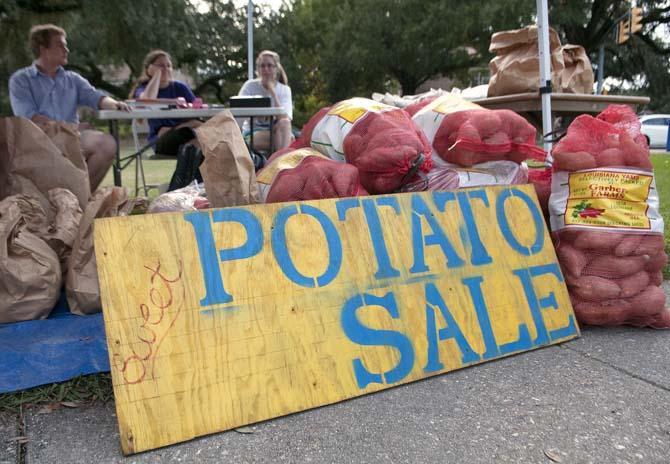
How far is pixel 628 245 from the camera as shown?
7.97 ft

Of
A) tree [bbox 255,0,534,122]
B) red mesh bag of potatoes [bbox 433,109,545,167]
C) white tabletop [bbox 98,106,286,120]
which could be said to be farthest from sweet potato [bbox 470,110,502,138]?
tree [bbox 255,0,534,122]

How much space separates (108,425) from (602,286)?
212 centimetres

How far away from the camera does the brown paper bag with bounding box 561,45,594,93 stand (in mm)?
3832

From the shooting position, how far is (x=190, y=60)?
46.0 feet

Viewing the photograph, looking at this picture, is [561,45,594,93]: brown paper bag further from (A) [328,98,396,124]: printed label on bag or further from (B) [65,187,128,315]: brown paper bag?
(B) [65,187,128,315]: brown paper bag

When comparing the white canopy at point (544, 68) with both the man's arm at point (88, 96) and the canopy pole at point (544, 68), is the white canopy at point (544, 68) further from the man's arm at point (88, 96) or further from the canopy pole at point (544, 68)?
the man's arm at point (88, 96)

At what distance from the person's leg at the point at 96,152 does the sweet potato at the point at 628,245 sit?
318 centimetres

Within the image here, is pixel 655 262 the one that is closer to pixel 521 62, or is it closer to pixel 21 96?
pixel 521 62

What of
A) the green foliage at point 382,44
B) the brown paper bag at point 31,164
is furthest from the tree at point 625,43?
the brown paper bag at point 31,164

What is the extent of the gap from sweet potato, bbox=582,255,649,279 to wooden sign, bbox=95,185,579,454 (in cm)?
19

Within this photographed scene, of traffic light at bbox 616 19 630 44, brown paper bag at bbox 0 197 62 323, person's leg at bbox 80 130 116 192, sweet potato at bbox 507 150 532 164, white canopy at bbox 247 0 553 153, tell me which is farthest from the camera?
traffic light at bbox 616 19 630 44

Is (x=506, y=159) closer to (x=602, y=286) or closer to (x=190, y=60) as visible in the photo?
(x=602, y=286)

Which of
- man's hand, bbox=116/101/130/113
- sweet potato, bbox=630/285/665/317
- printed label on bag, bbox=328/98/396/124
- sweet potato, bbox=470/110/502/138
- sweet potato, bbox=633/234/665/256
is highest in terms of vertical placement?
man's hand, bbox=116/101/130/113

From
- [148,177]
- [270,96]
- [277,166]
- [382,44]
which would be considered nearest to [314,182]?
[277,166]
